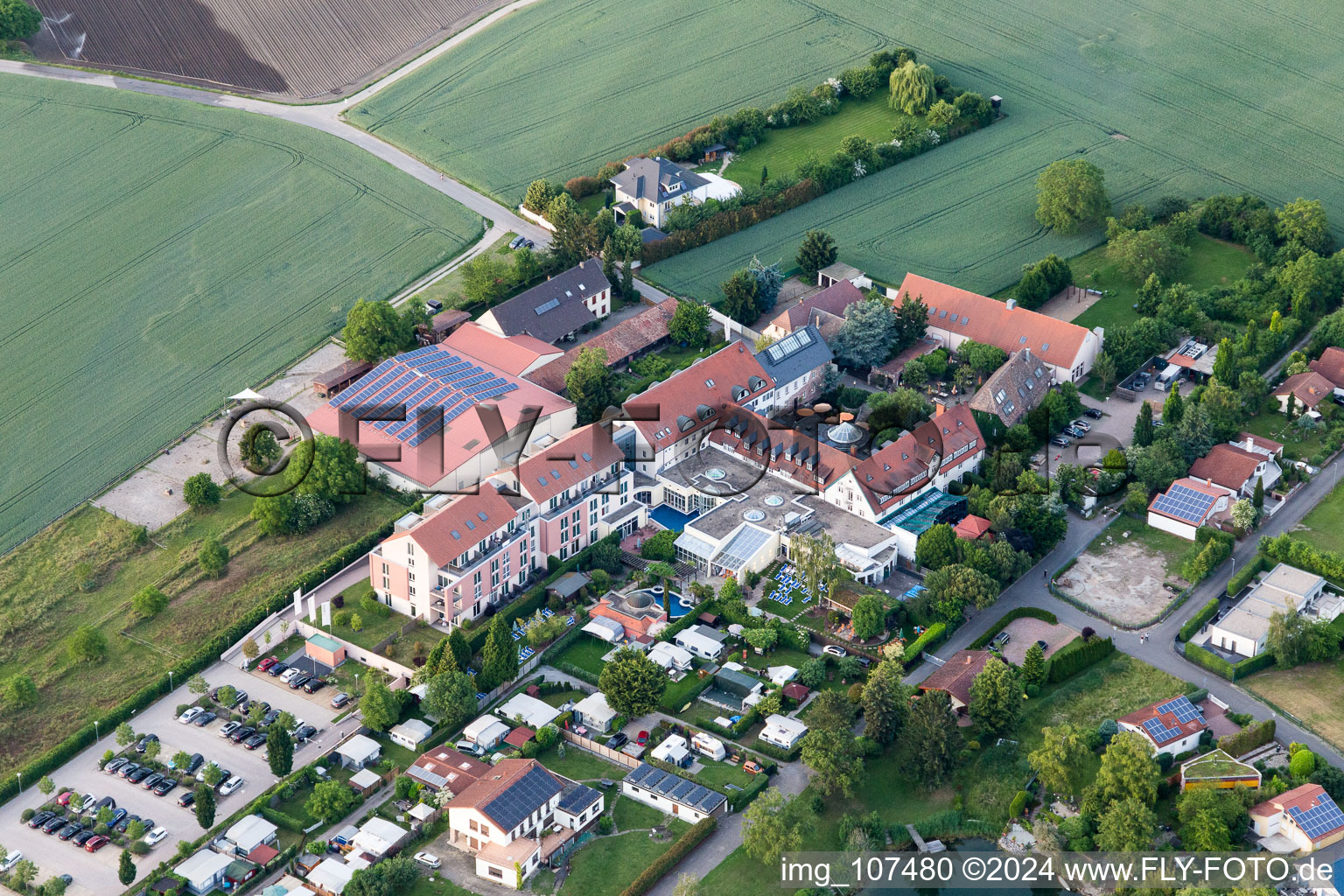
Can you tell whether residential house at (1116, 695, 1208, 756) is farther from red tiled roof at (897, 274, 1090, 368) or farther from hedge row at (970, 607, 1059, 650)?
red tiled roof at (897, 274, 1090, 368)

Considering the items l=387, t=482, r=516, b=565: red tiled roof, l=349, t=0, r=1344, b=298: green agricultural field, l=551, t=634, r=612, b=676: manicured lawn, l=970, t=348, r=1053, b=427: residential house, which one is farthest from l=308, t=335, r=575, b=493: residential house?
l=970, t=348, r=1053, b=427: residential house

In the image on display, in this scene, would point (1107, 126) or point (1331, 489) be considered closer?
A: point (1331, 489)

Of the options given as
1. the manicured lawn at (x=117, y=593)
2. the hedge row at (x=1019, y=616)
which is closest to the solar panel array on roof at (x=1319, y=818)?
the hedge row at (x=1019, y=616)

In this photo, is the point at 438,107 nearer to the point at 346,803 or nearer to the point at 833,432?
the point at 833,432

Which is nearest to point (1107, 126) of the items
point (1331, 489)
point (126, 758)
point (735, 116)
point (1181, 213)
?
point (1181, 213)

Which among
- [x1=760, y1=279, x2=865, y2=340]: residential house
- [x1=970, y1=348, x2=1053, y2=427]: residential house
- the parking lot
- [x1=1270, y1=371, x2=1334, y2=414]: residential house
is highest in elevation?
[x1=760, y1=279, x2=865, y2=340]: residential house

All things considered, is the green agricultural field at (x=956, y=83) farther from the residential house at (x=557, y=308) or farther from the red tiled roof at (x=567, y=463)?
the red tiled roof at (x=567, y=463)
